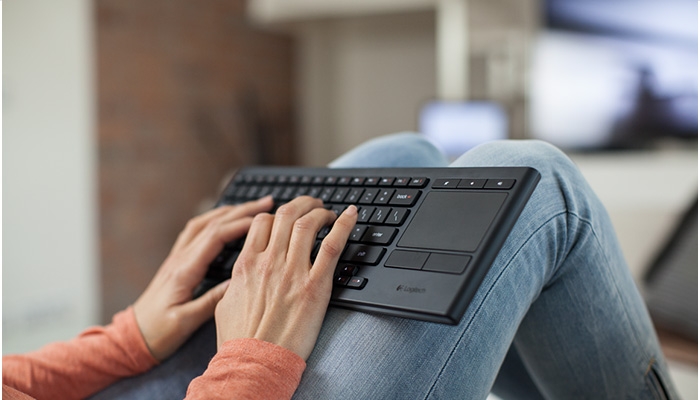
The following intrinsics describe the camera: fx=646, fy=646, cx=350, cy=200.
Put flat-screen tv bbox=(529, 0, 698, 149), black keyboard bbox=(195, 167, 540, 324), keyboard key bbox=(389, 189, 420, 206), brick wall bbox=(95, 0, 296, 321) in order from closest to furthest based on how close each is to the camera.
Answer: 1. black keyboard bbox=(195, 167, 540, 324)
2. keyboard key bbox=(389, 189, 420, 206)
3. flat-screen tv bbox=(529, 0, 698, 149)
4. brick wall bbox=(95, 0, 296, 321)

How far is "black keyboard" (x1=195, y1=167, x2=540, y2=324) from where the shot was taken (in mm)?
486

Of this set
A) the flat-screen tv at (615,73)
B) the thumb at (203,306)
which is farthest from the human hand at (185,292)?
the flat-screen tv at (615,73)

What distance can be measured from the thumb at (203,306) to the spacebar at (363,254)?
0.15m

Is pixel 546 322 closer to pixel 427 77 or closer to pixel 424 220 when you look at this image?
pixel 424 220

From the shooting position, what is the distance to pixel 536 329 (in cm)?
68

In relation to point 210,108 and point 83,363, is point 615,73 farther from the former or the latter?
point 83,363

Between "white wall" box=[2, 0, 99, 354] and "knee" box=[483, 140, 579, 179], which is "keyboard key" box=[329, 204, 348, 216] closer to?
"knee" box=[483, 140, 579, 179]

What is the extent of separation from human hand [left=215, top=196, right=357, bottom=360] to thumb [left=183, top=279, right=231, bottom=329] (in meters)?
0.07

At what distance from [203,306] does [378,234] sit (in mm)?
209

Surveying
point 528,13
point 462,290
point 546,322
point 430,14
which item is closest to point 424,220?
point 462,290

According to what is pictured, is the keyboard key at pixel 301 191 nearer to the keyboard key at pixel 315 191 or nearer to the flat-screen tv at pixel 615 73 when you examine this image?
the keyboard key at pixel 315 191

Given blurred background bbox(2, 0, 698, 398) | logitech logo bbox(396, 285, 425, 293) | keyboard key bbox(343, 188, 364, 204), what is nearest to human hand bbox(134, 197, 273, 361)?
keyboard key bbox(343, 188, 364, 204)

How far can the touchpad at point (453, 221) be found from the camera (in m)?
0.51

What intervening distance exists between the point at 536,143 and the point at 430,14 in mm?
3506
